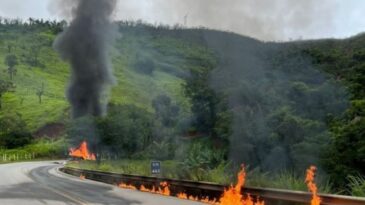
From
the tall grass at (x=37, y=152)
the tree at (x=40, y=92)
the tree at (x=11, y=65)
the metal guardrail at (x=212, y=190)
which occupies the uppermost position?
the tree at (x=11, y=65)

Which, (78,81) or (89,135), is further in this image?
(78,81)

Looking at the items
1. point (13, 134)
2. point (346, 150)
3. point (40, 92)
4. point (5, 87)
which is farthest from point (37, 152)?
point (346, 150)

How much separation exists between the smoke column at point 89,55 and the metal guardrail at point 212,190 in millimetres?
47000

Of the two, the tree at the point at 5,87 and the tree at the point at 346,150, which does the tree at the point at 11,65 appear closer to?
the tree at the point at 5,87

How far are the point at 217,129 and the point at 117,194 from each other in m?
22.9

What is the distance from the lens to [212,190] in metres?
16.5

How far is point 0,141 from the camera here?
81.0 metres

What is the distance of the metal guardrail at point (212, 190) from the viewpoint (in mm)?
11023

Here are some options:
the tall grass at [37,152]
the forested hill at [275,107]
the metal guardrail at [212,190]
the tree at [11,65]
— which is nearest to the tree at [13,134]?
the tall grass at [37,152]

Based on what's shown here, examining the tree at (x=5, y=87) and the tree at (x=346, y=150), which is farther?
the tree at (x=5, y=87)

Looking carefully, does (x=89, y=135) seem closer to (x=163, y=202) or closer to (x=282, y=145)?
(x=282, y=145)

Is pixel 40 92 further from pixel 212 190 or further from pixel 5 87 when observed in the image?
pixel 212 190

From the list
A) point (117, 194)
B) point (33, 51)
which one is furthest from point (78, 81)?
point (33, 51)

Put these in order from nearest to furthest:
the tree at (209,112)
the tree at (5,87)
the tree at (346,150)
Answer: the tree at (346,150), the tree at (209,112), the tree at (5,87)
